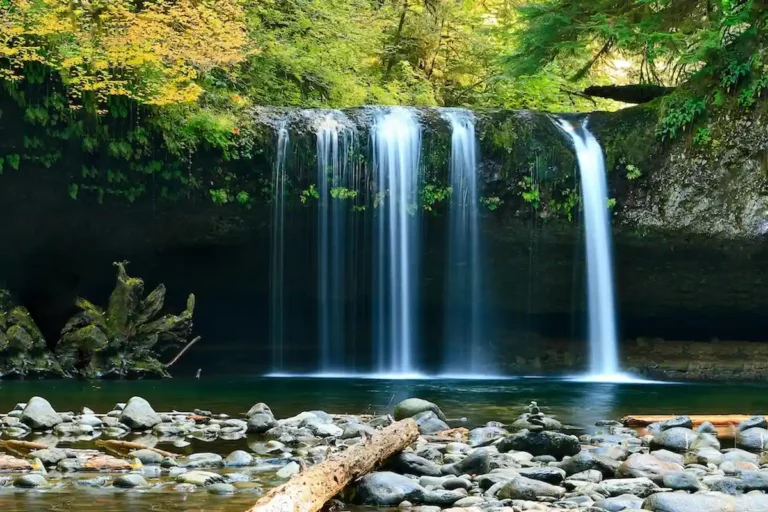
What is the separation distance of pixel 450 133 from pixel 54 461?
428 inches

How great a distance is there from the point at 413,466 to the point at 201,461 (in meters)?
1.52

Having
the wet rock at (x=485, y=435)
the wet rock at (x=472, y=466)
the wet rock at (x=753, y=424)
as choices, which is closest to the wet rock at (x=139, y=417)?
the wet rock at (x=485, y=435)

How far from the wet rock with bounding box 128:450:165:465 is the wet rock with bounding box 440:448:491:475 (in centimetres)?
201

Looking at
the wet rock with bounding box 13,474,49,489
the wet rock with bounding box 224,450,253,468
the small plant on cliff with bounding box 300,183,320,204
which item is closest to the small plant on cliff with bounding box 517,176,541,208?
the small plant on cliff with bounding box 300,183,320,204

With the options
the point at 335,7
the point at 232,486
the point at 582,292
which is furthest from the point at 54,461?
the point at 335,7

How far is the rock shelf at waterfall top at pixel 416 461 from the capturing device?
490cm

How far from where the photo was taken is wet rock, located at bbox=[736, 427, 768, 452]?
6.79 metres

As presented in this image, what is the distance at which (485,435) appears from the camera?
7379 mm

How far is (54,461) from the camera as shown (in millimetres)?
5754

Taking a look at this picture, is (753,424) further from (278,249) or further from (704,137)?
A: (278,249)

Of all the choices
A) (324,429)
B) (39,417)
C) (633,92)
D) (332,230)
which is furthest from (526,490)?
(633,92)

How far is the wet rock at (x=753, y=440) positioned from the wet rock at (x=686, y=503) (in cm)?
245

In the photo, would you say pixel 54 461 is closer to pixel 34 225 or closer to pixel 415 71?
pixel 34 225

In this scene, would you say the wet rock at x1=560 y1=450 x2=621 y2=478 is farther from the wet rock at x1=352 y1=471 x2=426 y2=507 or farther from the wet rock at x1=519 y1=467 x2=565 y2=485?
the wet rock at x1=352 y1=471 x2=426 y2=507
